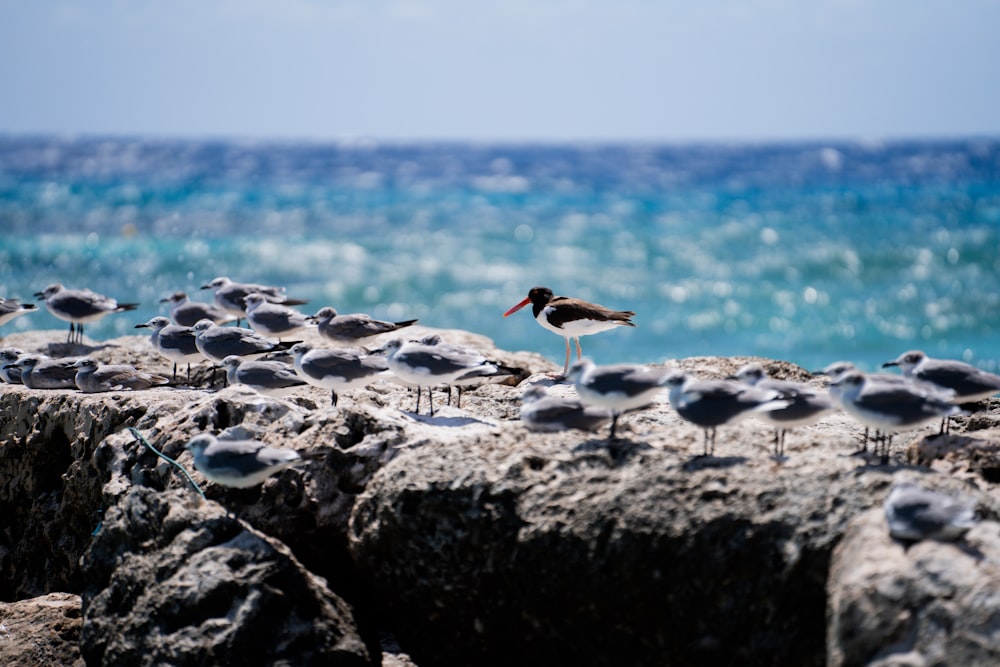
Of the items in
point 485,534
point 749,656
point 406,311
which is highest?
point 485,534

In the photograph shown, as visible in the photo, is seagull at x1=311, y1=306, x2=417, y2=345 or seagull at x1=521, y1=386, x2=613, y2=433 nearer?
seagull at x1=521, y1=386, x2=613, y2=433

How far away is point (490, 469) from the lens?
645 centimetres

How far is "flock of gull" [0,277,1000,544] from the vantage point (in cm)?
643

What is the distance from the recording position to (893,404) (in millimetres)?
6340

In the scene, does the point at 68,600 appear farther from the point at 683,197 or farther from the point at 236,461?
the point at 683,197

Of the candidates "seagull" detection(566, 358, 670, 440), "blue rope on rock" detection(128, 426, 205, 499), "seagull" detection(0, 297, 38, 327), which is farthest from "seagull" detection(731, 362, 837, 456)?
"seagull" detection(0, 297, 38, 327)

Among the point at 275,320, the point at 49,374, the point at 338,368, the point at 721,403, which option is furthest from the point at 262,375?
the point at 721,403

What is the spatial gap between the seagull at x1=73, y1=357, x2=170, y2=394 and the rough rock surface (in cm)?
96

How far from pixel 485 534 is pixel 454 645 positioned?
0.74 metres

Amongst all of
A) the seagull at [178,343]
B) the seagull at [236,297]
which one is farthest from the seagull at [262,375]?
the seagull at [236,297]

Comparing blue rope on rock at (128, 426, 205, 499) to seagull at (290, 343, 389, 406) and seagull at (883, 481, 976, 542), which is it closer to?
seagull at (290, 343, 389, 406)

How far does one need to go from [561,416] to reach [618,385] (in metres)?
0.54

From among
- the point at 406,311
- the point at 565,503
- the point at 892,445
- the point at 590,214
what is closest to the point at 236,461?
the point at 565,503

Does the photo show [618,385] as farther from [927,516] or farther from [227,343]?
[227,343]
